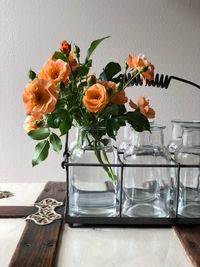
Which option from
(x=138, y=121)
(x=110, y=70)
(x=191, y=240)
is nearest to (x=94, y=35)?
(x=110, y=70)

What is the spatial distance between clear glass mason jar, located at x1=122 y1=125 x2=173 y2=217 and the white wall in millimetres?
966

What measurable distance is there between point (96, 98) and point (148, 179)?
0.21 metres

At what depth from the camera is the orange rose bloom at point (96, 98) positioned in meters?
0.58

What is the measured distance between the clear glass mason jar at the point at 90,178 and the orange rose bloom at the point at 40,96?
109 mm

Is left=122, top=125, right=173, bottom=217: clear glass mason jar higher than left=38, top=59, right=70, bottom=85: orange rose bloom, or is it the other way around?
left=38, top=59, right=70, bottom=85: orange rose bloom

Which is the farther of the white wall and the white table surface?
the white wall

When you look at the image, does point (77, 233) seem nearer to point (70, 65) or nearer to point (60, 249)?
point (60, 249)

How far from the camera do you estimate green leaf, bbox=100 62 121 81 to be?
0.70 meters

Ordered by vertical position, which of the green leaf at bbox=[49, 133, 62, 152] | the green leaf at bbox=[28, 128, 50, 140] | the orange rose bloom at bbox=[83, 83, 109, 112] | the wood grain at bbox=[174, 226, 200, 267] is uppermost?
the orange rose bloom at bbox=[83, 83, 109, 112]

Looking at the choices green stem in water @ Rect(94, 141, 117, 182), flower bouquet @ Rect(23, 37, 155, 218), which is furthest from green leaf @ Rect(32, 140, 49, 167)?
green stem in water @ Rect(94, 141, 117, 182)

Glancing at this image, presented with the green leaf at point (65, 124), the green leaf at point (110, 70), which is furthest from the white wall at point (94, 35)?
the green leaf at point (65, 124)

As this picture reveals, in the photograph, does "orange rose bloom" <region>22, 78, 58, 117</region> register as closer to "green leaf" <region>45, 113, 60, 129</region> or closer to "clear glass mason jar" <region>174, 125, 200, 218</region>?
"green leaf" <region>45, 113, 60, 129</region>

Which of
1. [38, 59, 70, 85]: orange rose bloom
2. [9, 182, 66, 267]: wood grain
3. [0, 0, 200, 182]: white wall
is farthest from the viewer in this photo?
[0, 0, 200, 182]: white wall

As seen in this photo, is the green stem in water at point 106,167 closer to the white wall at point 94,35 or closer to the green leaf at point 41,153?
the green leaf at point 41,153
